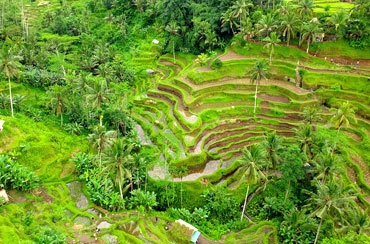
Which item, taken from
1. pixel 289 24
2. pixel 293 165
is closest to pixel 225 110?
pixel 293 165

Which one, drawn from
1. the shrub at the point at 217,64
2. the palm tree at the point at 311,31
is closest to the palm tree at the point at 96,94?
the shrub at the point at 217,64

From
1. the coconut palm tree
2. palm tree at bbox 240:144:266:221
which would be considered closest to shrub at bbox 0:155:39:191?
palm tree at bbox 240:144:266:221

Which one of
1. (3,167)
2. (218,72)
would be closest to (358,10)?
(218,72)

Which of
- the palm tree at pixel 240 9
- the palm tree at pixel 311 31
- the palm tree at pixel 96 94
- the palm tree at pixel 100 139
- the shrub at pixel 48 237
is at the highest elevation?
the palm tree at pixel 240 9

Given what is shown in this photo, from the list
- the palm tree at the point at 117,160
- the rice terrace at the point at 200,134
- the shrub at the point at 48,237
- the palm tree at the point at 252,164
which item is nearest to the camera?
the shrub at the point at 48,237

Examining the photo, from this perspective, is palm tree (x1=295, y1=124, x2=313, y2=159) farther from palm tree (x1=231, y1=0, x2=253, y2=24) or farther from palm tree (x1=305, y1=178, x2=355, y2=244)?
palm tree (x1=231, y1=0, x2=253, y2=24)

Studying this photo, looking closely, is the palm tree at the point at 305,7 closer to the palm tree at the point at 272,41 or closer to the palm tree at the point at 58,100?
the palm tree at the point at 272,41
